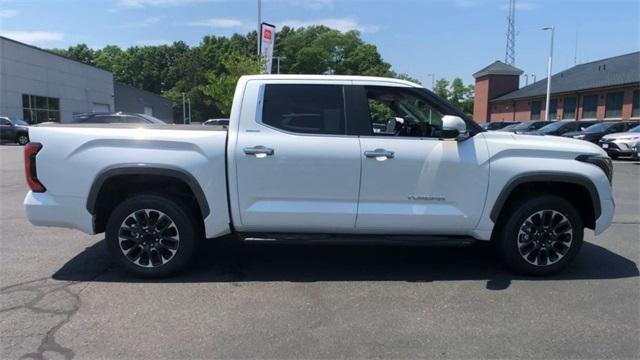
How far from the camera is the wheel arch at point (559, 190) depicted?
5020 mm

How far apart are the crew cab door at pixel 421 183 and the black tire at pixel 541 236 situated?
0.41 m

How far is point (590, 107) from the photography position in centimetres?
4534

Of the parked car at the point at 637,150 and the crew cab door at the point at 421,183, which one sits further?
the parked car at the point at 637,150

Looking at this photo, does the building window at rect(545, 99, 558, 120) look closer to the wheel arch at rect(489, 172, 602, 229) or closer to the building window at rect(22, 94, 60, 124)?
the building window at rect(22, 94, 60, 124)

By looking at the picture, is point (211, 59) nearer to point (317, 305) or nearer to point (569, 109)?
point (569, 109)

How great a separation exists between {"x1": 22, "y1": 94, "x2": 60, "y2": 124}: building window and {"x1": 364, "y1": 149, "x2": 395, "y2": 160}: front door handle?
130ft

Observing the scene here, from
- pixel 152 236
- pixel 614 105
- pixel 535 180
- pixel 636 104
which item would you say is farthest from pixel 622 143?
pixel 614 105

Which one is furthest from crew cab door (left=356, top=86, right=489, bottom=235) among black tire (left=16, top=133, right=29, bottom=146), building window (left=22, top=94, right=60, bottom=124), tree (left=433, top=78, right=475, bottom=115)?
tree (left=433, top=78, right=475, bottom=115)

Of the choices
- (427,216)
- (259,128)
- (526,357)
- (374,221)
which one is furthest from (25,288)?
(526,357)

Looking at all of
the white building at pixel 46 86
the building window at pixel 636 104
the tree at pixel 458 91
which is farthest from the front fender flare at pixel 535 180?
the tree at pixel 458 91

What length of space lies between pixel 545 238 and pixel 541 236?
0.05 metres

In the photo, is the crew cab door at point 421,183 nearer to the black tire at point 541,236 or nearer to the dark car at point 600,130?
the black tire at point 541,236

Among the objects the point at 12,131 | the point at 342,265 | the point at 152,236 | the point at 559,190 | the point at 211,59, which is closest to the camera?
the point at 152,236

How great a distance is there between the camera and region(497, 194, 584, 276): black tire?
512cm
